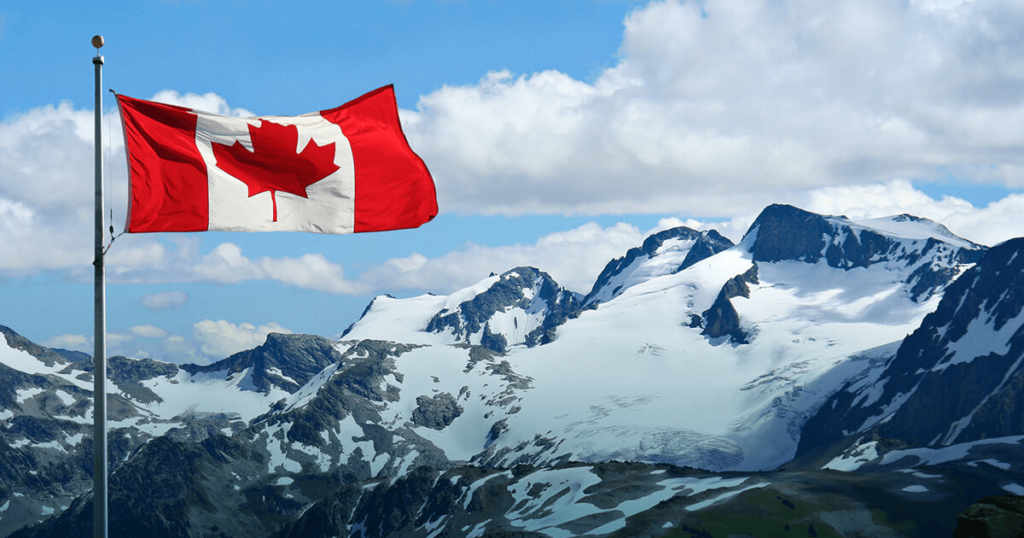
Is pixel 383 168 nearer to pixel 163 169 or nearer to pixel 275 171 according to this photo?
pixel 275 171

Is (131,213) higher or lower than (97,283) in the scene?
higher

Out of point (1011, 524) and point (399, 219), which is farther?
point (399, 219)

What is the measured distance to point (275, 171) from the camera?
28797 mm

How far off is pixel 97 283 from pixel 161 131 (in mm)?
5142

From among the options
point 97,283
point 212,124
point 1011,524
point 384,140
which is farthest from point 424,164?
point 1011,524

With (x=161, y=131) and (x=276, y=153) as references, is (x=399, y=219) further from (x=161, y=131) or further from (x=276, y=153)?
(x=161, y=131)

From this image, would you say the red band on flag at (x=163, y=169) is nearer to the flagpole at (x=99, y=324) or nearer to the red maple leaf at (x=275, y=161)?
the red maple leaf at (x=275, y=161)

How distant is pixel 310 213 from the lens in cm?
2944

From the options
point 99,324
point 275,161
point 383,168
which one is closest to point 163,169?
point 275,161

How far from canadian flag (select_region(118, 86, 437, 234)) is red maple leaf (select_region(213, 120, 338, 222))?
3 cm

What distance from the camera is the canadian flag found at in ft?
87.2

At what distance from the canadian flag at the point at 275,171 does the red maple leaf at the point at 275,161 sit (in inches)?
1.1

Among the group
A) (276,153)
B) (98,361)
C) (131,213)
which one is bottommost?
(98,361)

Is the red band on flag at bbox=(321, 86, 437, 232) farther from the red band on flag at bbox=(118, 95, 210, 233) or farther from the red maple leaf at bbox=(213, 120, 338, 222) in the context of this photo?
the red band on flag at bbox=(118, 95, 210, 233)
